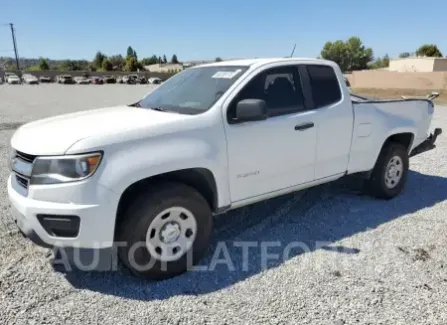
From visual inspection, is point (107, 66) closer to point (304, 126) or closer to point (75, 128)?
point (304, 126)

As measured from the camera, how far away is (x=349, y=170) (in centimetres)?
425

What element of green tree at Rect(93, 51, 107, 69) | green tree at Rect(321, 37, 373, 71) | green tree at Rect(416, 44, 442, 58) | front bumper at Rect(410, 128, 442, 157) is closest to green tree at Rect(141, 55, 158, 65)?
green tree at Rect(93, 51, 107, 69)

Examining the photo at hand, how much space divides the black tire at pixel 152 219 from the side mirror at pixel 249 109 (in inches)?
30.1

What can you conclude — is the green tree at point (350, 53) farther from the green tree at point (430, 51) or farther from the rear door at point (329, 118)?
the rear door at point (329, 118)

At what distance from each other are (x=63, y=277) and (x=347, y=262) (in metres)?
2.48

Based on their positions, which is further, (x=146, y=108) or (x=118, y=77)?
(x=118, y=77)

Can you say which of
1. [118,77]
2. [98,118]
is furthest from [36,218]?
[118,77]

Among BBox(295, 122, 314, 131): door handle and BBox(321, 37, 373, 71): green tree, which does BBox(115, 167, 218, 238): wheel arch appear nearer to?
BBox(295, 122, 314, 131): door handle

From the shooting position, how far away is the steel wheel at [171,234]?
114 inches

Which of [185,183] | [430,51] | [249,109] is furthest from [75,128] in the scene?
[430,51]

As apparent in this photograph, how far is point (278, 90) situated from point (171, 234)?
1.78m

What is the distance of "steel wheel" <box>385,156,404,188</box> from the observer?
474cm

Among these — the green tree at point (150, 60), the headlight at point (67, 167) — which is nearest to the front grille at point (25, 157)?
the headlight at point (67, 167)

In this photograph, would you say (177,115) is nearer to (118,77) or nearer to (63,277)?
(63,277)
